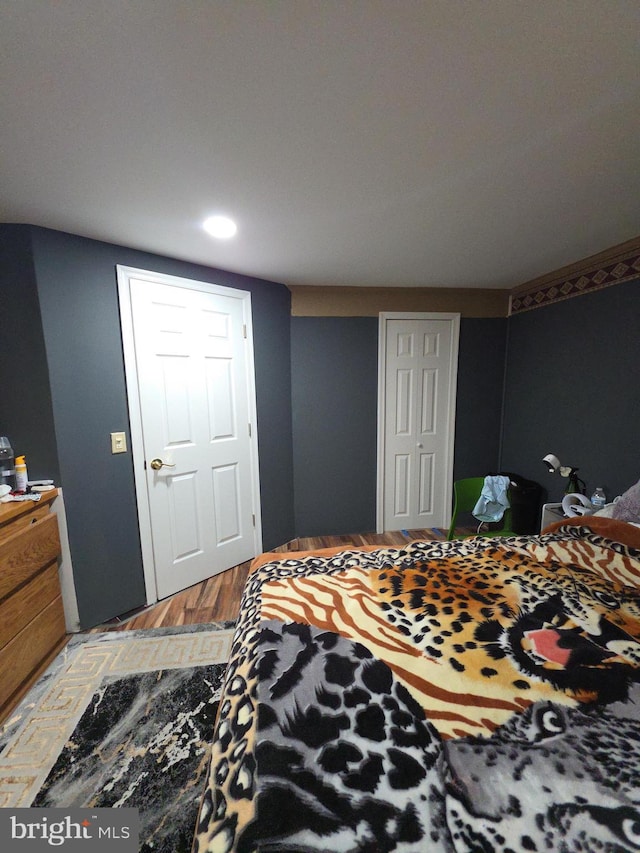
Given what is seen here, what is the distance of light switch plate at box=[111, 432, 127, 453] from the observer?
6.53ft

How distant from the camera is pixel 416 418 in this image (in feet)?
10.3

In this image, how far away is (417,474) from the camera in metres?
3.21

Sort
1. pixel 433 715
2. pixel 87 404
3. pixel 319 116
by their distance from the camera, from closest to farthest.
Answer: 1. pixel 433 715
2. pixel 319 116
3. pixel 87 404

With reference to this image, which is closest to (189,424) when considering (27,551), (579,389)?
(27,551)

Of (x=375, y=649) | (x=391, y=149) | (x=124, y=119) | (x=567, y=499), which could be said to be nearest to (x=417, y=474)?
(x=567, y=499)

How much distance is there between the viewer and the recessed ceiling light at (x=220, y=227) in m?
1.65

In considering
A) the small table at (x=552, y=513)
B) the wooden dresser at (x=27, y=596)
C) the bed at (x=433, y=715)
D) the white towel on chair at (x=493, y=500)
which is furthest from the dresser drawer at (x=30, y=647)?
the small table at (x=552, y=513)

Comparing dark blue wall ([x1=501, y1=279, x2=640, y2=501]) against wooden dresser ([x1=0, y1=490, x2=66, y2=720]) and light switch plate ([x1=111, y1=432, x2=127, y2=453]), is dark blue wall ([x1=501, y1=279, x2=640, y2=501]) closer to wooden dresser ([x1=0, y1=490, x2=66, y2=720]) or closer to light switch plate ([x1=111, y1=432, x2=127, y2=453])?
light switch plate ([x1=111, y1=432, x2=127, y2=453])

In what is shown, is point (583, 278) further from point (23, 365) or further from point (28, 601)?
point (28, 601)

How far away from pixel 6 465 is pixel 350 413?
2397mm

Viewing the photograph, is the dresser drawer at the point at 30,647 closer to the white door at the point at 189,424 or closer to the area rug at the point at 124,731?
the area rug at the point at 124,731

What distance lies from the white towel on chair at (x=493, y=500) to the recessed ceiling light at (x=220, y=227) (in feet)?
8.24

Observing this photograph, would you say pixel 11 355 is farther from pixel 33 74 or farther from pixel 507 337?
pixel 507 337

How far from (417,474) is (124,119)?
307 cm
